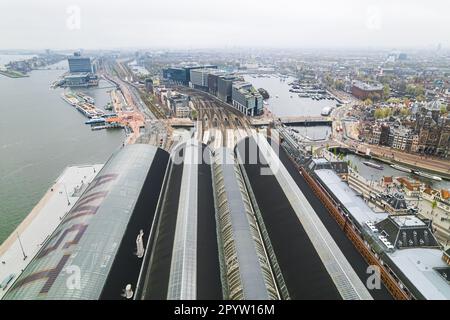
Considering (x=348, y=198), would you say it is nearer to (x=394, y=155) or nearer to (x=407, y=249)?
(x=407, y=249)

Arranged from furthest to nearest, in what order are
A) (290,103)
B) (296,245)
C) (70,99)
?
(290,103), (70,99), (296,245)

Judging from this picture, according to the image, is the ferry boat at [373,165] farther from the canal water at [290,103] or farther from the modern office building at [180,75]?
the modern office building at [180,75]

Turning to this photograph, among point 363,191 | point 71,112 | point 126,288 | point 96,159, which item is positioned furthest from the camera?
point 71,112

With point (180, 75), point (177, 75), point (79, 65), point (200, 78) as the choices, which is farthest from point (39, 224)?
point (79, 65)

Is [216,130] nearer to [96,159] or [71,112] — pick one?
[96,159]

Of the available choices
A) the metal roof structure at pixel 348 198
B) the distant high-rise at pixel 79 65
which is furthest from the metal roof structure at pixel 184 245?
the distant high-rise at pixel 79 65

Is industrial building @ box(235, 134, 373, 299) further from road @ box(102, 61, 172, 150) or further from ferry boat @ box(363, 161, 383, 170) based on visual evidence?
road @ box(102, 61, 172, 150)
